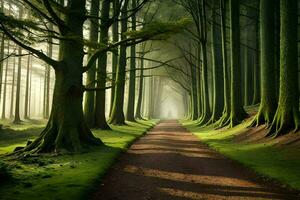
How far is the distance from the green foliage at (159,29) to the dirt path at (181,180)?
4737mm

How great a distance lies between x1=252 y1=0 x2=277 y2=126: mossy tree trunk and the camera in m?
18.5

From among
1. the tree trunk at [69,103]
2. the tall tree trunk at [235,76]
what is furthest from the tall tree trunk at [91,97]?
the tree trunk at [69,103]

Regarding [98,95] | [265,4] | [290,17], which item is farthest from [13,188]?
[98,95]

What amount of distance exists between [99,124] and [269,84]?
11.1m

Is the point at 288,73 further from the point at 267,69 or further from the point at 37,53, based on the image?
the point at 37,53

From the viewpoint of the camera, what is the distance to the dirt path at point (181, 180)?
7.93m

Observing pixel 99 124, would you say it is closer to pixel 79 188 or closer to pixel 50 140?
pixel 50 140

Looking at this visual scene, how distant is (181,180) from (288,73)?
8.21 meters

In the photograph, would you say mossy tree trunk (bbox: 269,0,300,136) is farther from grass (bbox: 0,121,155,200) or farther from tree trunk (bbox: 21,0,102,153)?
tree trunk (bbox: 21,0,102,153)

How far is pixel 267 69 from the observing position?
18906 mm

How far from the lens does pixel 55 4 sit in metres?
14.3

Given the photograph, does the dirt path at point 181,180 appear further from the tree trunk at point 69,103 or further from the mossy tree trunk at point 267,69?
the mossy tree trunk at point 267,69

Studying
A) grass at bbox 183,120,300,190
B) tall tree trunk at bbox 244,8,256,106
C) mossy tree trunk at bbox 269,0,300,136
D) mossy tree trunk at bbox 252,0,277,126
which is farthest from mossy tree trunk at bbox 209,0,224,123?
mossy tree trunk at bbox 269,0,300,136

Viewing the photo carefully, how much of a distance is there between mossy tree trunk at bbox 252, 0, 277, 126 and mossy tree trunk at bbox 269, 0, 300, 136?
95.6 inches
